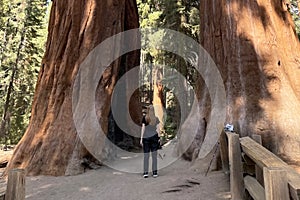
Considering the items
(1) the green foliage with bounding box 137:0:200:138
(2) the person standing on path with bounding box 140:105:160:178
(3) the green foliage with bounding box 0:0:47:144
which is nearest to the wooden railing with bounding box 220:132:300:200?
(2) the person standing on path with bounding box 140:105:160:178

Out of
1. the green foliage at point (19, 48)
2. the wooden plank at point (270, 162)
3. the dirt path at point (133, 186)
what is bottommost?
the dirt path at point (133, 186)

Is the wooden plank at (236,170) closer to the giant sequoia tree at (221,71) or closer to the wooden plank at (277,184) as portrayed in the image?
the giant sequoia tree at (221,71)

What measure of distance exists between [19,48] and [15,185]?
18116 millimetres

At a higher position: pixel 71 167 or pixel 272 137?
pixel 272 137

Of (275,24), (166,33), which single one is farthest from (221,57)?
(166,33)

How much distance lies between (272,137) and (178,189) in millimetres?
2092

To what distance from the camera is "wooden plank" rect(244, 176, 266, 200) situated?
127 inches

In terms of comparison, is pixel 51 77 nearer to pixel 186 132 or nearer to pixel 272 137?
pixel 186 132

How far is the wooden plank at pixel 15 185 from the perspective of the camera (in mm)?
2633

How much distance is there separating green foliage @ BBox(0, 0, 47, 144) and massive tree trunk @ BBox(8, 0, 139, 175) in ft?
32.7

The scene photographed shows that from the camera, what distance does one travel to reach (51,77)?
9.38 metres

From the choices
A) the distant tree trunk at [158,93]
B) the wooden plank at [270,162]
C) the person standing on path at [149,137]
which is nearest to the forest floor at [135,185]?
the person standing on path at [149,137]

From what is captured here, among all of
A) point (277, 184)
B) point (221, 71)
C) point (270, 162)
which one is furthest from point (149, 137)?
point (277, 184)

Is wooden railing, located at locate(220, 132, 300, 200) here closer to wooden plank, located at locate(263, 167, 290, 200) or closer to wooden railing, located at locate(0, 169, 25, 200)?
wooden plank, located at locate(263, 167, 290, 200)
